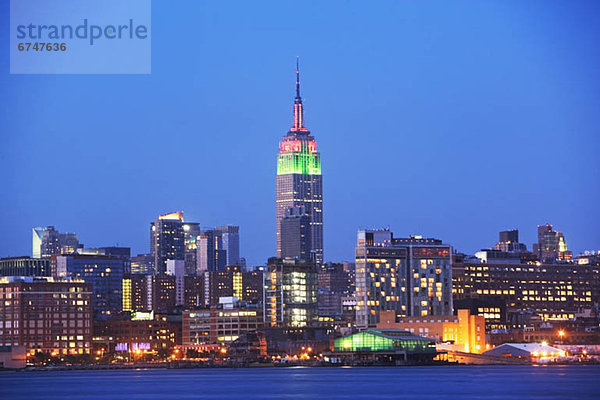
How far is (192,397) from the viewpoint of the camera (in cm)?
14638

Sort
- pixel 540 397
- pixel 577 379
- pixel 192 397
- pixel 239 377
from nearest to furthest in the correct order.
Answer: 1. pixel 540 397
2. pixel 192 397
3. pixel 577 379
4. pixel 239 377

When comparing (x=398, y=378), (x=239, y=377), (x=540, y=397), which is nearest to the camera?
(x=540, y=397)

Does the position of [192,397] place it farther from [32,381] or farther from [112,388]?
[32,381]

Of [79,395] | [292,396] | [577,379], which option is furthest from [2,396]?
[577,379]

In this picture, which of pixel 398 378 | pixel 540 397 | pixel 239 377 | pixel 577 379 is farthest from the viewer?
pixel 239 377

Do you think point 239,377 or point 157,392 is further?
point 239,377

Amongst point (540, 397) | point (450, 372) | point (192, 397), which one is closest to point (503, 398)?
point (540, 397)

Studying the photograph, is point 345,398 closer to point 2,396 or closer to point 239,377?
point 2,396

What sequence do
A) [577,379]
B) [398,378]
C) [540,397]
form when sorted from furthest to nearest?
[398,378] < [577,379] < [540,397]

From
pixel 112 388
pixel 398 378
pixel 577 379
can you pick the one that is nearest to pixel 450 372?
pixel 398 378

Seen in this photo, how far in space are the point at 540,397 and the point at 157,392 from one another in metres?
42.3

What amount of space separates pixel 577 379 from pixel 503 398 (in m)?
31.9

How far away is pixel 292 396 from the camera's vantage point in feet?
474

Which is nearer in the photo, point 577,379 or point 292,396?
point 292,396
